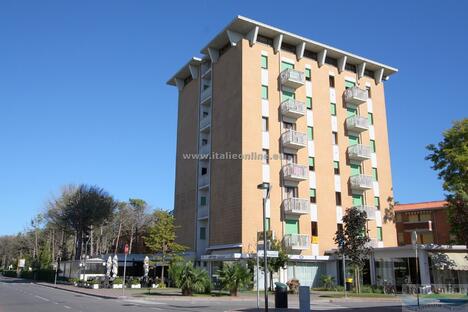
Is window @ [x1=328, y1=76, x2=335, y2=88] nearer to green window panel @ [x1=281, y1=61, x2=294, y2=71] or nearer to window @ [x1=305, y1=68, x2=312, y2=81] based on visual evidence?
window @ [x1=305, y1=68, x2=312, y2=81]

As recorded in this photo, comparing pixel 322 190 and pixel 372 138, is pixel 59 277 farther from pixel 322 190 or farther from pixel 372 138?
pixel 372 138

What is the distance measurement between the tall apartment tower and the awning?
8.56 metres

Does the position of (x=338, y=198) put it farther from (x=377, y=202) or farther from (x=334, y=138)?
(x=334, y=138)

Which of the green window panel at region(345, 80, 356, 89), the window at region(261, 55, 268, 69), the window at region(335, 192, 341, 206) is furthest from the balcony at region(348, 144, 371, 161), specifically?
the window at region(261, 55, 268, 69)

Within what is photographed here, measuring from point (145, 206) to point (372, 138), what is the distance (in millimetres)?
40986

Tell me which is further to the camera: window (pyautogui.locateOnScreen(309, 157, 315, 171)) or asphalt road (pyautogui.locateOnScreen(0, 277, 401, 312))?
window (pyautogui.locateOnScreen(309, 157, 315, 171))

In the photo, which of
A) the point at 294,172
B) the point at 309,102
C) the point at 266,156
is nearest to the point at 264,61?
the point at 309,102

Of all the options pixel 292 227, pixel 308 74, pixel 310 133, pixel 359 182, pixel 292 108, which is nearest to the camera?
pixel 292 227

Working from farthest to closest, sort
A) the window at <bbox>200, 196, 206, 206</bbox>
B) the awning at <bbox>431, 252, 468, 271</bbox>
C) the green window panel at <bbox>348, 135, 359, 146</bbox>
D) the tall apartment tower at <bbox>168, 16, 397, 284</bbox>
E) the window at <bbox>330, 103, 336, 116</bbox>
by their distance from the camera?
the green window panel at <bbox>348, 135, 359, 146</bbox> → the window at <bbox>330, 103, 336, 116</bbox> → the window at <bbox>200, 196, 206, 206</bbox> → the tall apartment tower at <bbox>168, 16, 397, 284</bbox> → the awning at <bbox>431, 252, 468, 271</bbox>

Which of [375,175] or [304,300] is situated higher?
[375,175]

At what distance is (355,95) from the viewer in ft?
160

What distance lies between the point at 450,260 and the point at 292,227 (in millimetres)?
13363

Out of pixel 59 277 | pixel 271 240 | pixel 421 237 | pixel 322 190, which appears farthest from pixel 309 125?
pixel 59 277

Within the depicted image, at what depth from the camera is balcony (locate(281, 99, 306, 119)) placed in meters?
43.8
